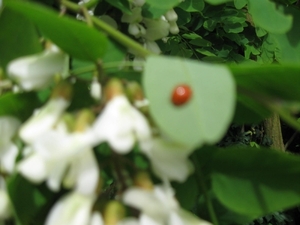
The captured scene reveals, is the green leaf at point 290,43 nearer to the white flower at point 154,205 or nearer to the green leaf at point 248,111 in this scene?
the green leaf at point 248,111

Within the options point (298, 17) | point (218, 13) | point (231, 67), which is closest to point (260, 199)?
point (231, 67)

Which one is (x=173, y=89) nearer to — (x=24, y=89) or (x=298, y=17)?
(x=24, y=89)

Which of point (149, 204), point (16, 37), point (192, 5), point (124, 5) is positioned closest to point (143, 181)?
point (149, 204)

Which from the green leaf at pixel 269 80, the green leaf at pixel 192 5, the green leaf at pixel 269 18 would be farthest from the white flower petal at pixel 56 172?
the green leaf at pixel 192 5

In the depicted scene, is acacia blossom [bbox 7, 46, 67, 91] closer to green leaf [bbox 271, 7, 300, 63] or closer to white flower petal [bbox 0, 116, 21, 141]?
white flower petal [bbox 0, 116, 21, 141]

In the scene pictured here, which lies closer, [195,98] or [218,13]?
[195,98]

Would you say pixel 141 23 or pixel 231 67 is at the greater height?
pixel 231 67
